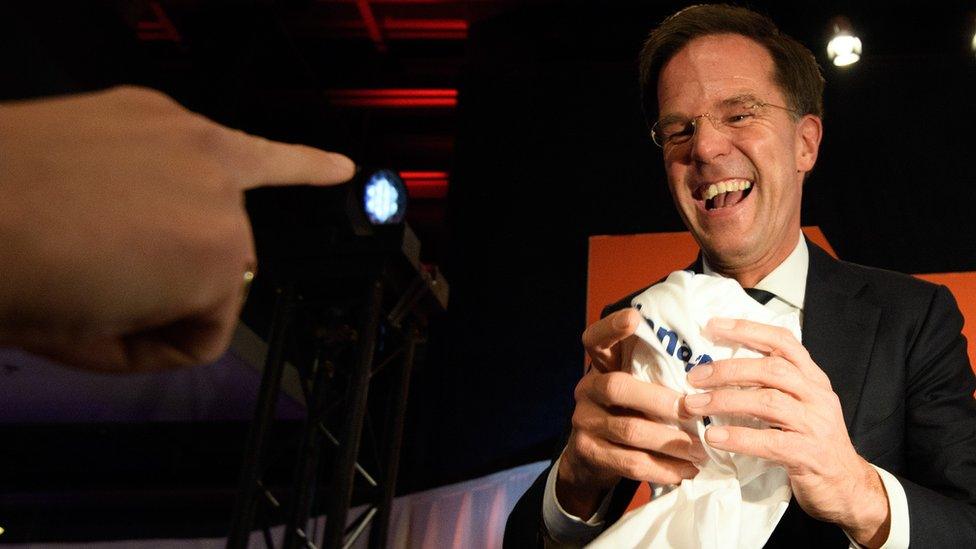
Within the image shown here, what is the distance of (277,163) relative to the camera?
0.45 metres

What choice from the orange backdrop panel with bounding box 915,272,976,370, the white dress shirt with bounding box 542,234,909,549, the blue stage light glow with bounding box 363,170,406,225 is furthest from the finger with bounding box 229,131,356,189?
the orange backdrop panel with bounding box 915,272,976,370

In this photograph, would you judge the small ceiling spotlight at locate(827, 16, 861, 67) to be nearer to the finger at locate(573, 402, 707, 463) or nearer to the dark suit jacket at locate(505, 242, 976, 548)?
the dark suit jacket at locate(505, 242, 976, 548)

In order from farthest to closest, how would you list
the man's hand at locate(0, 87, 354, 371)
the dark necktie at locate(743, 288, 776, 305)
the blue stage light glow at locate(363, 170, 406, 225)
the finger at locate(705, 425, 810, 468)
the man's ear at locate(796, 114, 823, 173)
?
the blue stage light glow at locate(363, 170, 406, 225)
the man's ear at locate(796, 114, 823, 173)
the dark necktie at locate(743, 288, 776, 305)
the finger at locate(705, 425, 810, 468)
the man's hand at locate(0, 87, 354, 371)

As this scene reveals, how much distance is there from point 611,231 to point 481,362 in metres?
1.03

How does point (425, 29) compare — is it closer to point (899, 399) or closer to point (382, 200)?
point (382, 200)

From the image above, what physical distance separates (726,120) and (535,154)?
351cm

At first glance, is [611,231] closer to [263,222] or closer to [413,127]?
[263,222]

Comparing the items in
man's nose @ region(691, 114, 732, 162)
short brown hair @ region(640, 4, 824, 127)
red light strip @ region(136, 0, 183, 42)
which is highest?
red light strip @ region(136, 0, 183, 42)

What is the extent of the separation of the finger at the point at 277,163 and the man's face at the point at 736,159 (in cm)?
103

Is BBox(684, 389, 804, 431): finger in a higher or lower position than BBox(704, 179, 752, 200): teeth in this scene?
lower

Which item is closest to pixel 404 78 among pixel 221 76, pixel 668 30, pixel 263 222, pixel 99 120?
pixel 221 76

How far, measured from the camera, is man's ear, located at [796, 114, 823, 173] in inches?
61.6

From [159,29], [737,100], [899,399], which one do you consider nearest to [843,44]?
[737,100]

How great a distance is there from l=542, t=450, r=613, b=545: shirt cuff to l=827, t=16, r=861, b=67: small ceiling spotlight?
376cm
